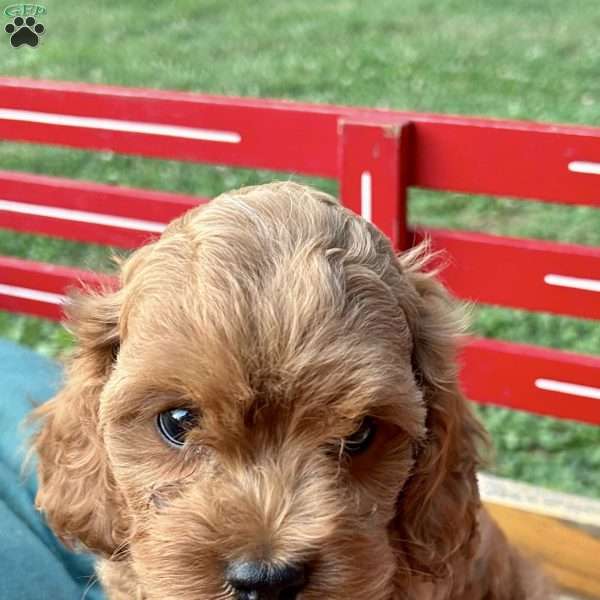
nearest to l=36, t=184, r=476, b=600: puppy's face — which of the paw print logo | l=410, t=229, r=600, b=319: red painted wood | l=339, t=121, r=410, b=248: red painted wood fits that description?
l=339, t=121, r=410, b=248: red painted wood

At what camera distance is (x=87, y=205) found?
202 inches

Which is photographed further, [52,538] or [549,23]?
[549,23]

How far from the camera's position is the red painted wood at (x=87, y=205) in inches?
192

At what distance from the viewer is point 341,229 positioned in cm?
240

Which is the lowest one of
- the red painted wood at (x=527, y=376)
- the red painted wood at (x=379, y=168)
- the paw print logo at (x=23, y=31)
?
the red painted wood at (x=527, y=376)

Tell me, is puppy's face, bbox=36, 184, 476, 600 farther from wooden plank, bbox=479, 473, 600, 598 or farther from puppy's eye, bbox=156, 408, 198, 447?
wooden plank, bbox=479, 473, 600, 598

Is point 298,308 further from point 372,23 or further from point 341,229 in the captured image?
point 372,23

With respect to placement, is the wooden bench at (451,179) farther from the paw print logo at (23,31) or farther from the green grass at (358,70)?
the green grass at (358,70)

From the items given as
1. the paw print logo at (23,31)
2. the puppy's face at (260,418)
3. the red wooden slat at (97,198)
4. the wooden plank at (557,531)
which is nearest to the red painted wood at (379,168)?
the red wooden slat at (97,198)

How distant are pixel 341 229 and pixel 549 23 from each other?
29.5 ft

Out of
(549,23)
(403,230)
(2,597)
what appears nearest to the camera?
(2,597)

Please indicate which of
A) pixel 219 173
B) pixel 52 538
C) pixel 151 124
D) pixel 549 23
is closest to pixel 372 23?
pixel 549 23

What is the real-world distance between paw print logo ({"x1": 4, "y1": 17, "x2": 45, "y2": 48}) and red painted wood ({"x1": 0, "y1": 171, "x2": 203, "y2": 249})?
0.74 metres

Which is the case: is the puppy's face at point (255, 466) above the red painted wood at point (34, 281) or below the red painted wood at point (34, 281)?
above
